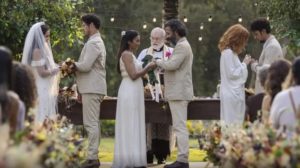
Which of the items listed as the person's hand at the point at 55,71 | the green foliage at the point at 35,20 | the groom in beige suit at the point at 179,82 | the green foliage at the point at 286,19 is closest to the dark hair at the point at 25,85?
the person's hand at the point at 55,71

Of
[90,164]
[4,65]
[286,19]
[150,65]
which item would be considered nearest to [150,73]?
[150,65]

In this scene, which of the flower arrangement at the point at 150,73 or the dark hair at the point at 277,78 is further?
the flower arrangement at the point at 150,73

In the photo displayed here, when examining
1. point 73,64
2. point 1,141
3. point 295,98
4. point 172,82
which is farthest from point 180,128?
point 1,141

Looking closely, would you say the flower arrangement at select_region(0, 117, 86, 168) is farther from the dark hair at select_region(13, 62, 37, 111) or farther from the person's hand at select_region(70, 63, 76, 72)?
the person's hand at select_region(70, 63, 76, 72)

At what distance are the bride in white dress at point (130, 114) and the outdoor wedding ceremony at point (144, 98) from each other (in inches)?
0.6

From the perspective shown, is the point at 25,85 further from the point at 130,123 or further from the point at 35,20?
the point at 35,20

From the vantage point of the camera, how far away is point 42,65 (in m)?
13.1

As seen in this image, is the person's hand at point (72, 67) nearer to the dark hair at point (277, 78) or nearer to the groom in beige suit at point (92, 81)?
the groom in beige suit at point (92, 81)

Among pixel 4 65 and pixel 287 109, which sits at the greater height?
pixel 4 65

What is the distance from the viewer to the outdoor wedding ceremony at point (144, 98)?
845 centimetres

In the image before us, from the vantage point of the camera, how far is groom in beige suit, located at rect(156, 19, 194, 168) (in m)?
13.2

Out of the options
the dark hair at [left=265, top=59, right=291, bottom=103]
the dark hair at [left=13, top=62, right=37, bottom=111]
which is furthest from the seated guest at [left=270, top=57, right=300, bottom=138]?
the dark hair at [left=13, top=62, right=37, bottom=111]

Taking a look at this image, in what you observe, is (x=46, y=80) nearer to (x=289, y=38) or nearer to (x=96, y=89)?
(x=96, y=89)

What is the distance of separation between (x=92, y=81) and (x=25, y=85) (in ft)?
13.6
